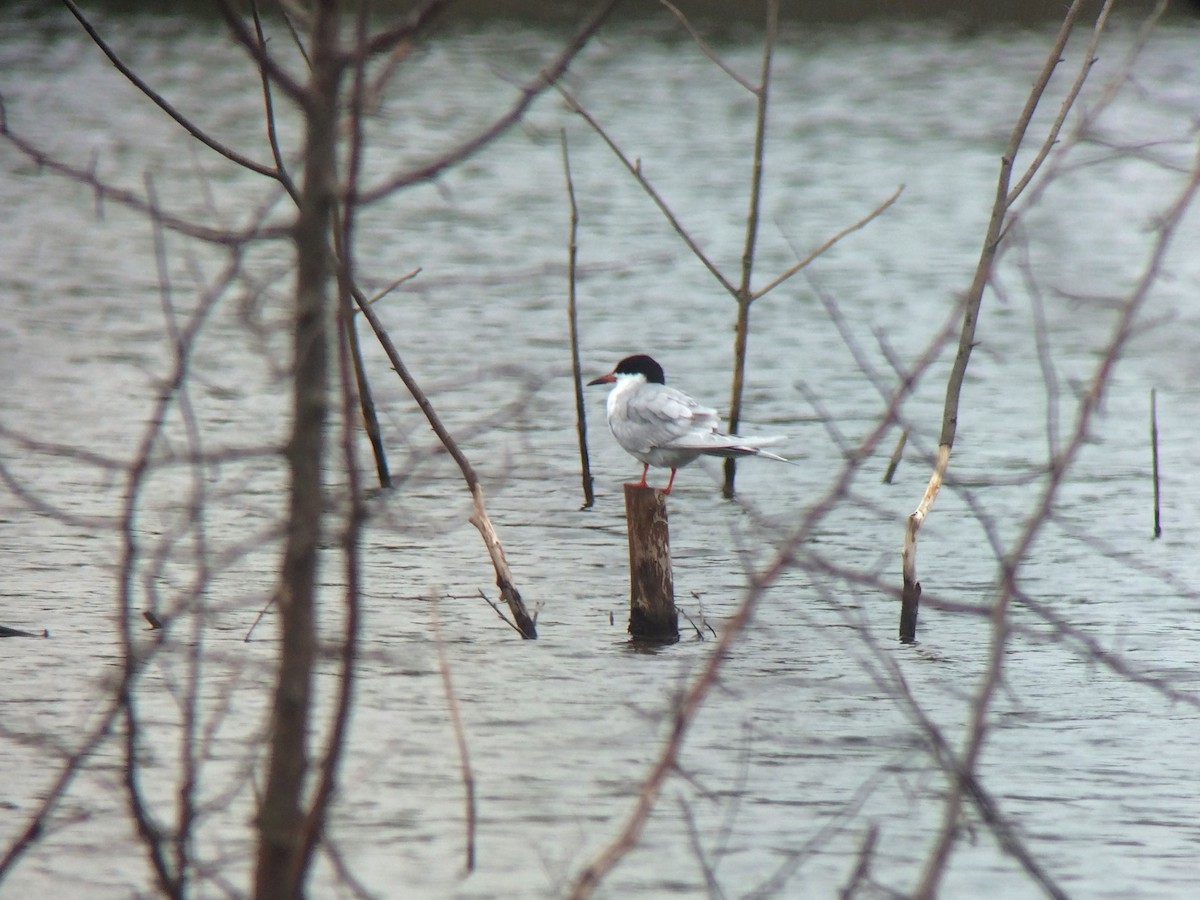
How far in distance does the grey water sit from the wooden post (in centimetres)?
17

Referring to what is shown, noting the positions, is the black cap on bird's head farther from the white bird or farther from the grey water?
the grey water

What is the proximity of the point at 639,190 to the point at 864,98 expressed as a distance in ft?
32.1

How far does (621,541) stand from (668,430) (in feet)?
4.04

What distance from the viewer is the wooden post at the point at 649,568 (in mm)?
7176

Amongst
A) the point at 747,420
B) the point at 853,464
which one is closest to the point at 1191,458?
the point at 747,420

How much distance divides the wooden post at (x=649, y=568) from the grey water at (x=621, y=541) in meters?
0.17

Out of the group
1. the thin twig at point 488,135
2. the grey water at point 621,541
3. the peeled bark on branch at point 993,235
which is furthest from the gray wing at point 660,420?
the thin twig at point 488,135

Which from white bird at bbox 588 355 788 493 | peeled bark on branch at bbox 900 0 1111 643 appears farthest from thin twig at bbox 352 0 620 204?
white bird at bbox 588 355 788 493

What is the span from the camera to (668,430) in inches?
344

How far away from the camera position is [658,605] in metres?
7.51

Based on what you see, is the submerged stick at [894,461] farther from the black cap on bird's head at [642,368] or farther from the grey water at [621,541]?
the black cap on bird's head at [642,368]

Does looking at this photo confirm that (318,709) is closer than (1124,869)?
No

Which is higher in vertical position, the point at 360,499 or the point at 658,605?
the point at 360,499

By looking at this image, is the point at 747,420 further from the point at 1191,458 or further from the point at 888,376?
the point at 1191,458
